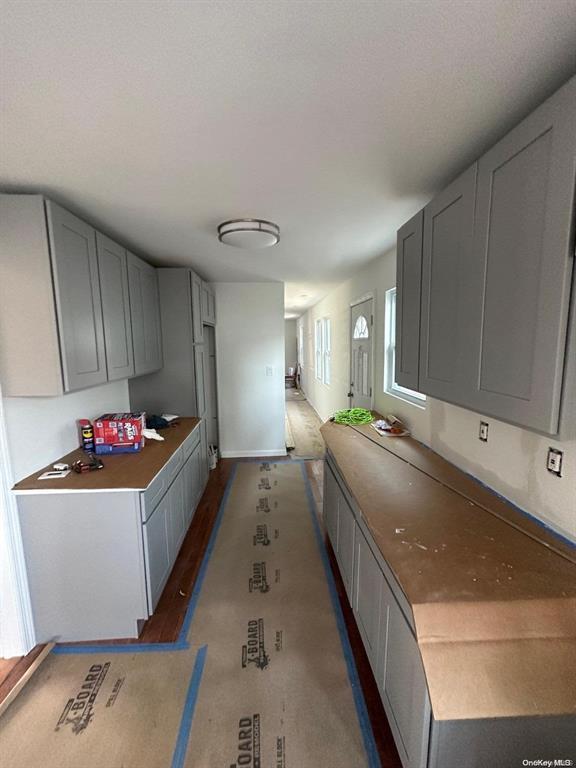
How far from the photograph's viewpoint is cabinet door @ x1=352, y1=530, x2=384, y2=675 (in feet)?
4.64

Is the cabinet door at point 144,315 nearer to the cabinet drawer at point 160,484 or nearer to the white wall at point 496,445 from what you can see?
the cabinet drawer at point 160,484

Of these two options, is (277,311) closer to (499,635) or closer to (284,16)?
(284,16)

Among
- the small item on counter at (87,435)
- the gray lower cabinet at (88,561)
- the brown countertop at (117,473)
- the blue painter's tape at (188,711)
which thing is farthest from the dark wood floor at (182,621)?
the small item on counter at (87,435)

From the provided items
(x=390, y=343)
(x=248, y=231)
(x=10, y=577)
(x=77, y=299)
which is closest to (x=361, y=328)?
(x=390, y=343)

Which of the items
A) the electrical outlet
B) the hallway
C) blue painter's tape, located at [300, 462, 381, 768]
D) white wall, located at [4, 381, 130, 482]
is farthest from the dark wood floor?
the hallway

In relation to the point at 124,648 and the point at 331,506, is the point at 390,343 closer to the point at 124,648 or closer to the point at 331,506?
the point at 331,506

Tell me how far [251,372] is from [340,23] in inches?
151

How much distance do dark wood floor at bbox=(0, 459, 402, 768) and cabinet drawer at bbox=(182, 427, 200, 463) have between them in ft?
2.20

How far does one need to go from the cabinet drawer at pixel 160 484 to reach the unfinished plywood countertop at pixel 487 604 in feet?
4.03

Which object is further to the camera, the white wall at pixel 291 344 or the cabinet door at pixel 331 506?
the white wall at pixel 291 344

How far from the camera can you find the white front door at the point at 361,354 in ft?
11.5

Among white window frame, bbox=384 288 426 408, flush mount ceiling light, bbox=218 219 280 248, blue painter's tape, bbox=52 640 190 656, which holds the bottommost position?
blue painter's tape, bbox=52 640 190 656

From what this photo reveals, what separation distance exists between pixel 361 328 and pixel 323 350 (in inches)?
102

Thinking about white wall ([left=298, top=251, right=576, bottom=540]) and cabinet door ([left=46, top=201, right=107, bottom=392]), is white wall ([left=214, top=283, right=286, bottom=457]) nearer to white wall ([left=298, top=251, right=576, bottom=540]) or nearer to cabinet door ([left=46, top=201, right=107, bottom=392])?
white wall ([left=298, top=251, right=576, bottom=540])
